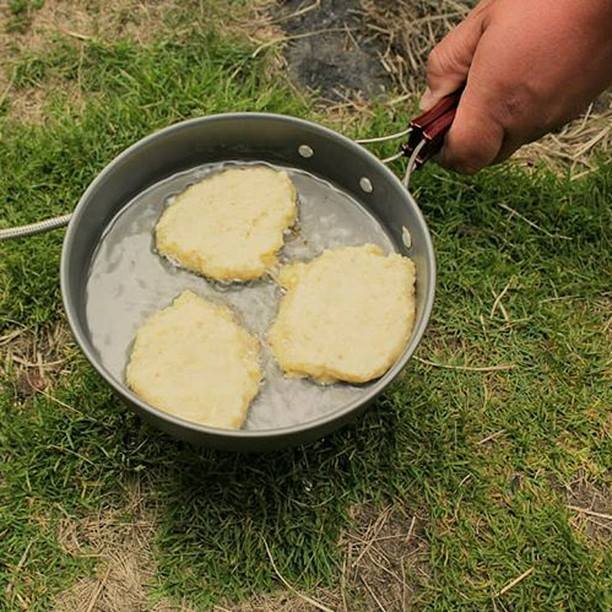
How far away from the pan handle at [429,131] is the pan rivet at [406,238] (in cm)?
13

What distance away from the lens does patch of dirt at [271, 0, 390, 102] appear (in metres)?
2.53

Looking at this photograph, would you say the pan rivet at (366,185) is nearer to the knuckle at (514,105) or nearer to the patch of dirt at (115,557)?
the knuckle at (514,105)

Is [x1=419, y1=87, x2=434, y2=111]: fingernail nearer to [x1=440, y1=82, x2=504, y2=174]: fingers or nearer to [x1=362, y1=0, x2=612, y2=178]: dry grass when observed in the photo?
[x1=440, y1=82, x2=504, y2=174]: fingers

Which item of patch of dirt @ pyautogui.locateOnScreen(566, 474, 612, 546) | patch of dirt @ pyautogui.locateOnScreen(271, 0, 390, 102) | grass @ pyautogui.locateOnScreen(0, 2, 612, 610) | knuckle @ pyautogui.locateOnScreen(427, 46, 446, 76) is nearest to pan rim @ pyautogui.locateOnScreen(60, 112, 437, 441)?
knuckle @ pyautogui.locateOnScreen(427, 46, 446, 76)

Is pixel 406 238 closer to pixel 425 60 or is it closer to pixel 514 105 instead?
pixel 514 105

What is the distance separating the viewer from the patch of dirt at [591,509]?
6.28 feet

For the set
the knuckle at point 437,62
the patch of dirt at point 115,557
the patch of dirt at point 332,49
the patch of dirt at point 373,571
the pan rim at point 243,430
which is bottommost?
the patch of dirt at point 115,557

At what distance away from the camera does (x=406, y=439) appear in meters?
1.97

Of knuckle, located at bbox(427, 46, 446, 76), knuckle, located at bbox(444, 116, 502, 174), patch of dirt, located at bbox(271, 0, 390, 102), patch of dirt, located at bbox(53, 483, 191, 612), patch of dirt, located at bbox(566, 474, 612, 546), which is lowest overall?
patch of dirt, located at bbox(53, 483, 191, 612)

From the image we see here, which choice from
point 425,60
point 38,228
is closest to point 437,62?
point 425,60

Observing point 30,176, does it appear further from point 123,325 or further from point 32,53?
point 123,325

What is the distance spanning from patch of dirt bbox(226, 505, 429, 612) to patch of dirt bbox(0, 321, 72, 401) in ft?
2.13

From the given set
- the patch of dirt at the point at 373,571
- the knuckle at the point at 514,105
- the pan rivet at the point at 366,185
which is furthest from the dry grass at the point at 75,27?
the patch of dirt at the point at 373,571

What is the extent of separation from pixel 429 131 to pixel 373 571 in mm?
894
